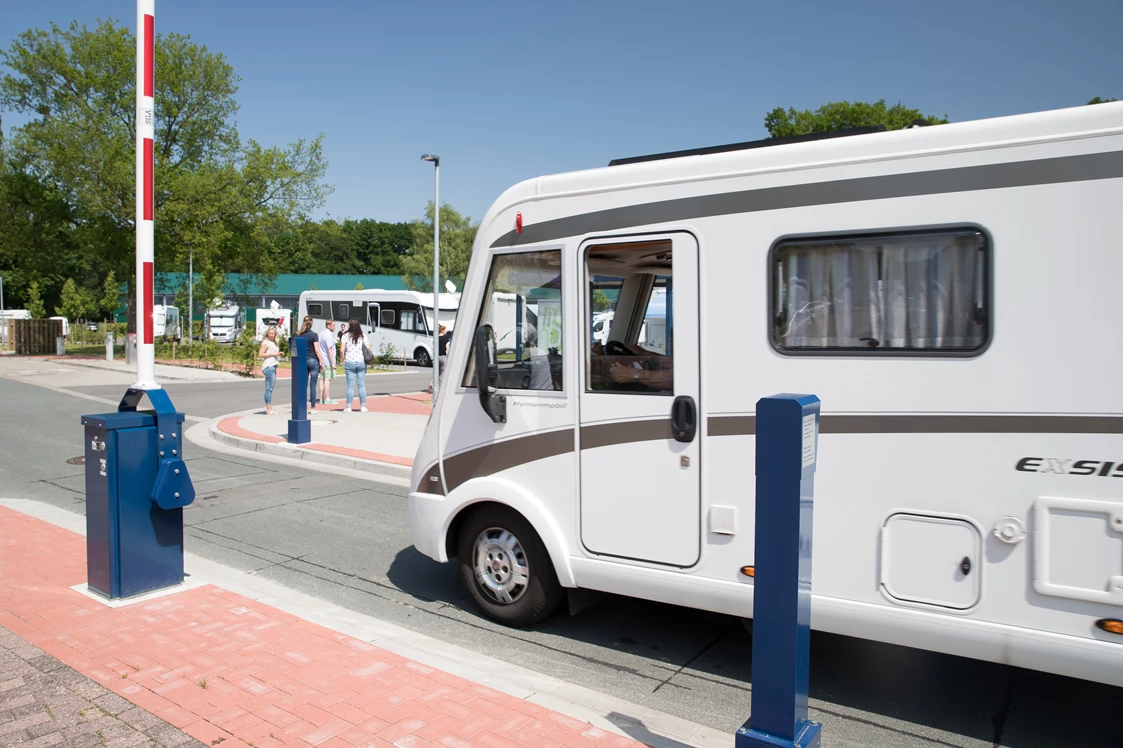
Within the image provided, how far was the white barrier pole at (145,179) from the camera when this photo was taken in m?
5.14

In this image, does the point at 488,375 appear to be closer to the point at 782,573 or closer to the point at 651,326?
the point at 651,326

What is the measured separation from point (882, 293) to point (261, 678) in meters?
3.57

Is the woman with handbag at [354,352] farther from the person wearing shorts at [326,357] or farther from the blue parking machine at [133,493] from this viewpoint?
the blue parking machine at [133,493]

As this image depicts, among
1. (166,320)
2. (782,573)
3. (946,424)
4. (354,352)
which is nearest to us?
(782,573)

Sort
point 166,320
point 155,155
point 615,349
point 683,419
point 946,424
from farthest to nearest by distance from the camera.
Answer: point 166,320 → point 155,155 → point 615,349 → point 683,419 → point 946,424

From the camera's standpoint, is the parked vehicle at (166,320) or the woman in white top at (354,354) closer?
the woman in white top at (354,354)

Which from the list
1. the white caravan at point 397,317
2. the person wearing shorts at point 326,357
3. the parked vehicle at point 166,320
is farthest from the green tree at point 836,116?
the parked vehicle at point 166,320

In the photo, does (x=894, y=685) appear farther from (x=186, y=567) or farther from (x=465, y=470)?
(x=186, y=567)

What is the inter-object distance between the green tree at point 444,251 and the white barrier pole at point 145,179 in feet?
173

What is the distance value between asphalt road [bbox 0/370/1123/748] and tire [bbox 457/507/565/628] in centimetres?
16

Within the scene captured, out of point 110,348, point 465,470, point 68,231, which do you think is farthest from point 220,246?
point 465,470

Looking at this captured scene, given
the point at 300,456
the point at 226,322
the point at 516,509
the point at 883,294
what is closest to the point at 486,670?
the point at 516,509

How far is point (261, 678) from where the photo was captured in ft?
13.5

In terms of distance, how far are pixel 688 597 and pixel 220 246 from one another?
30699 millimetres
